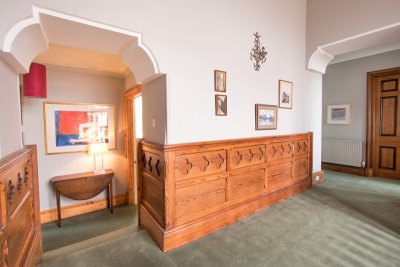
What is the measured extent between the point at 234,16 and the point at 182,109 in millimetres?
1427

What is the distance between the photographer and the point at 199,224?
215cm

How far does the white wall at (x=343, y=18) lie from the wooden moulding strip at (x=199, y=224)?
268 cm

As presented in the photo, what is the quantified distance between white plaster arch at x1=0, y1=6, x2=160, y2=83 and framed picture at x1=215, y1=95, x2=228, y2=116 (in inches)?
30.2

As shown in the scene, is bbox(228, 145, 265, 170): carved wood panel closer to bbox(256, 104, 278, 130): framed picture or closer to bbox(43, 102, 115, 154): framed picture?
bbox(256, 104, 278, 130): framed picture

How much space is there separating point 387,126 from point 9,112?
6.15m

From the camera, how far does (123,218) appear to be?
3.41m

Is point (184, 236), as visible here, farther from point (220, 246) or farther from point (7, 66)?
point (7, 66)

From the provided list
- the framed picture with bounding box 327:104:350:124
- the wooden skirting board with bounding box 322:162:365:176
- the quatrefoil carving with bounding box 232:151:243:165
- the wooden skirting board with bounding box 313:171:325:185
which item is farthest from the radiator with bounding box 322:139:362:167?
the quatrefoil carving with bounding box 232:151:243:165

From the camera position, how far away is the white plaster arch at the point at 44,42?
1.39 m

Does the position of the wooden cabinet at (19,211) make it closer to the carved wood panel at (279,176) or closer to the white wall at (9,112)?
the white wall at (9,112)

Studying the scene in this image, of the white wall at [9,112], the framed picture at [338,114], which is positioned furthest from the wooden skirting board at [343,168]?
the white wall at [9,112]

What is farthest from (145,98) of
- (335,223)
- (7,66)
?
(335,223)

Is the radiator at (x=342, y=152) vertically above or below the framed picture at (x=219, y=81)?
below

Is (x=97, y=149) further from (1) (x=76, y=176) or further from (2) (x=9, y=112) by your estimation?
(2) (x=9, y=112)
